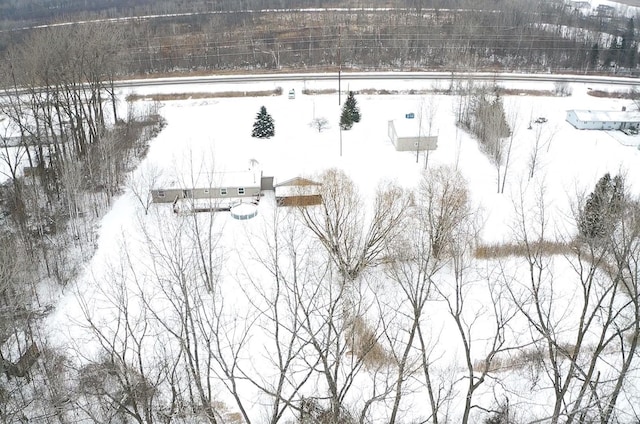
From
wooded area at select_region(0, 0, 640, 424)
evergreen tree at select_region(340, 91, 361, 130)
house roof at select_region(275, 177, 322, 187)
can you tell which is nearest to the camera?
wooded area at select_region(0, 0, 640, 424)

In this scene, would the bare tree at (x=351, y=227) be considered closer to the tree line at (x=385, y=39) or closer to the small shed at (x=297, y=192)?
the small shed at (x=297, y=192)

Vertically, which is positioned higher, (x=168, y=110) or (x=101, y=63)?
(x=101, y=63)

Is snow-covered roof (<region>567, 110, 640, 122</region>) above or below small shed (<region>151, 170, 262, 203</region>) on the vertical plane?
above

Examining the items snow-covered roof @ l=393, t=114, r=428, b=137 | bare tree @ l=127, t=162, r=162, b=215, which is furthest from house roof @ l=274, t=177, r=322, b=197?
snow-covered roof @ l=393, t=114, r=428, b=137

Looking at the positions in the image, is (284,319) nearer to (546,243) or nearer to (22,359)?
(22,359)

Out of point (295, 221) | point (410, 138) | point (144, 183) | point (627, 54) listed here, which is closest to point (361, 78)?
point (410, 138)

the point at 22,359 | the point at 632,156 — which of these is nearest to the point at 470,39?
the point at 632,156

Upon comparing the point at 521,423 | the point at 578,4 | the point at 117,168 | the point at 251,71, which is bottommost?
the point at 521,423

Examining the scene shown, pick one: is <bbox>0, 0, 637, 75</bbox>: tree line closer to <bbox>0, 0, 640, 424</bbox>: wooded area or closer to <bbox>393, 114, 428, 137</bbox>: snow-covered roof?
<bbox>0, 0, 640, 424</bbox>: wooded area
